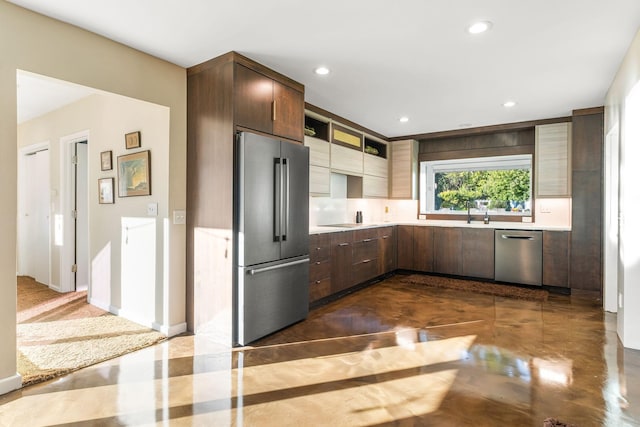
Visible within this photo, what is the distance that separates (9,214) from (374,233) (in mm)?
4289

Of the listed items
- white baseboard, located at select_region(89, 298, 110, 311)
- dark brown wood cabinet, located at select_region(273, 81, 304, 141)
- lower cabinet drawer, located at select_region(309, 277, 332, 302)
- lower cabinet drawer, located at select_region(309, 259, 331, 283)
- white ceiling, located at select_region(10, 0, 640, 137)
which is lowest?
white baseboard, located at select_region(89, 298, 110, 311)

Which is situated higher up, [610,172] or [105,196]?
[610,172]

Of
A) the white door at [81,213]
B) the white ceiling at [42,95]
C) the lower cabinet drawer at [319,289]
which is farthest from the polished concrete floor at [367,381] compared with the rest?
the white ceiling at [42,95]

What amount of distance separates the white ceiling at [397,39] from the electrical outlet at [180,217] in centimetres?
139

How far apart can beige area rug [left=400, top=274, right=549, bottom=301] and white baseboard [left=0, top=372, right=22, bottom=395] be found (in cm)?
478

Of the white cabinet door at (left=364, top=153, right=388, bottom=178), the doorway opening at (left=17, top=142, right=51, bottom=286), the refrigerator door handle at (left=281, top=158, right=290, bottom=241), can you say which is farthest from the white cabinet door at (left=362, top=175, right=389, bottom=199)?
the doorway opening at (left=17, top=142, right=51, bottom=286)

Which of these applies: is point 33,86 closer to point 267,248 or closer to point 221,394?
point 267,248

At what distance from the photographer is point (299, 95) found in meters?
3.83

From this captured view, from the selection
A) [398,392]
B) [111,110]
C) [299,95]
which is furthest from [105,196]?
[398,392]

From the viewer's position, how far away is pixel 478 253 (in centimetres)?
562

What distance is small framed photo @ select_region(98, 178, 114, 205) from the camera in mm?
4012

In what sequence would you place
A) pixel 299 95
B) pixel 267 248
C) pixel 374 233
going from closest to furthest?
pixel 267 248, pixel 299 95, pixel 374 233

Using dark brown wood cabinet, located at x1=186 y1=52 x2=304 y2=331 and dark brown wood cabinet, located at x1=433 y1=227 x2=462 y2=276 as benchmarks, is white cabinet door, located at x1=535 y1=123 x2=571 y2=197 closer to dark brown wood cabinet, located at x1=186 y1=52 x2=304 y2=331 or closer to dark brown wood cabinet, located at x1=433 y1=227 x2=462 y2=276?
dark brown wood cabinet, located at x1=433 y1=227 x2=462 y2=276

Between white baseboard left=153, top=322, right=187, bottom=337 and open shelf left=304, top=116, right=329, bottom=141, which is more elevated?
open shelf left=304, top=116, right=329, bottom=141
